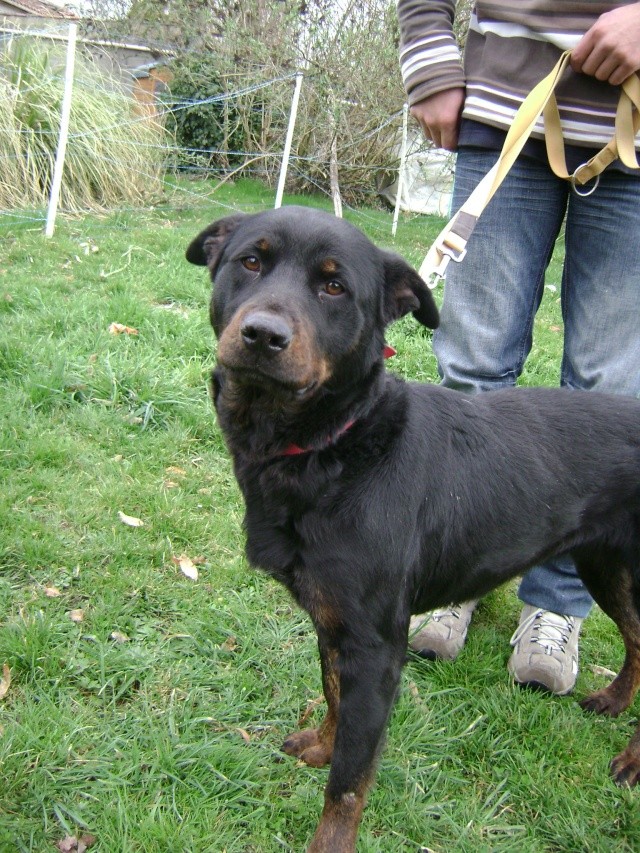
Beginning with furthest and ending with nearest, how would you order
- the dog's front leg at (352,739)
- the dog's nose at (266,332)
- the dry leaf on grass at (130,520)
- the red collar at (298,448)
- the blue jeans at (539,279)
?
the dry leaf on grass at (130,520) → the blue jeans at (539,279) → the red collar at (298,448) → the dog's front leg at (352,739) → the dog's nose at (266,332)

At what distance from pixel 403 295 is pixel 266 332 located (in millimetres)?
652

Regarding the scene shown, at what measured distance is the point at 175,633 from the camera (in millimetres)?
2695

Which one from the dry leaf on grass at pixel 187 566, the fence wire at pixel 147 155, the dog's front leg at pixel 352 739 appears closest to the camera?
the dog's front leg at pixel 352 739

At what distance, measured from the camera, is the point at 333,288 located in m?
2.08

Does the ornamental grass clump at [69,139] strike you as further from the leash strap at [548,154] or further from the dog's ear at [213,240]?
the leash strap at [548,154]

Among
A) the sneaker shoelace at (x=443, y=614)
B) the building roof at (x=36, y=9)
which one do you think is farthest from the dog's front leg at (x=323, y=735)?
the building roof at (x=36, y=9)

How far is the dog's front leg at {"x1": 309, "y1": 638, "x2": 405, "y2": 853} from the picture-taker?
1890 millimetres

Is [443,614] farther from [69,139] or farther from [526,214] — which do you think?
[69,139]

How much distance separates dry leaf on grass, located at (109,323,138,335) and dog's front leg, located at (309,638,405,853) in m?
3.47

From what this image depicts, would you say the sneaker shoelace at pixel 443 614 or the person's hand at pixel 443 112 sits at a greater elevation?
the person's hand at pixel 443 112

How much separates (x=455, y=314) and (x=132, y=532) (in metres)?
1.72

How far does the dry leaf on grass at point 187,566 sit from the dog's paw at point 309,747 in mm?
899

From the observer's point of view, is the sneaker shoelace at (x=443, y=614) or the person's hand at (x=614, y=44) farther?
the sneaker shoelace at (x=443, y=614)

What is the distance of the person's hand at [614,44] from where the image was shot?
2088mm
